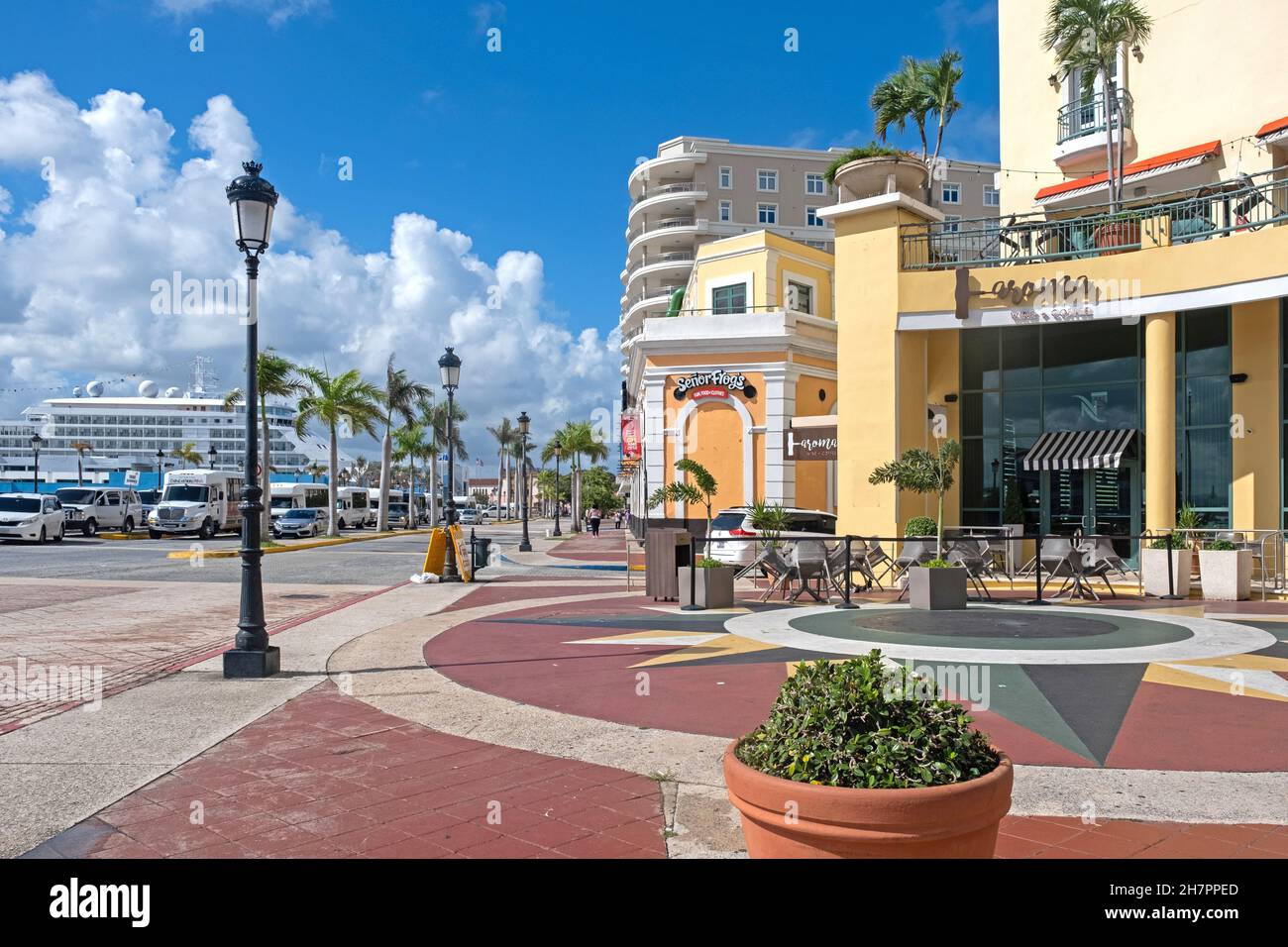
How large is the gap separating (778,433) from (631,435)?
43.4ft

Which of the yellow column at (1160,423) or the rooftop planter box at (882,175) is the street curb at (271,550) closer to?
the rooftop planter box at (882,175)

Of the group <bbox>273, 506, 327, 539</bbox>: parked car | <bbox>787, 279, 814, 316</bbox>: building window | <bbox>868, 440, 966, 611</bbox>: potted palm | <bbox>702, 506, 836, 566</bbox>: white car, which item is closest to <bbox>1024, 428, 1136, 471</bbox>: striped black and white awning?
<bbox>868, 440, 966, 611</bbox>: potted palm

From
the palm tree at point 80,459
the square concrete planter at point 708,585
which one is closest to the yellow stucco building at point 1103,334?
the square concrete planter at point 708,585

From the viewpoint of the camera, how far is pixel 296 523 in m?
43.6

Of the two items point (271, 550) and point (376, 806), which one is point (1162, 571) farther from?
point (271, 550)

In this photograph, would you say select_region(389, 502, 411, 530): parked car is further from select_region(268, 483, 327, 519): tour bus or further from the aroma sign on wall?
the aroma sign on wall

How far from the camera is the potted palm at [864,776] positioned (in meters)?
2.85

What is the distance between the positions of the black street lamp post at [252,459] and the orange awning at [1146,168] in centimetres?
2017

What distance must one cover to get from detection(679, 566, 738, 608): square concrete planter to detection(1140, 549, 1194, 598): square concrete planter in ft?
23.3

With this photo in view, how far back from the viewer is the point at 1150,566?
14.8 m

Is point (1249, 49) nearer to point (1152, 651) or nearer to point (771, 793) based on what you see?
point (1152, 651)

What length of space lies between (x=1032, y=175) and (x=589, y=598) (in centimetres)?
1957

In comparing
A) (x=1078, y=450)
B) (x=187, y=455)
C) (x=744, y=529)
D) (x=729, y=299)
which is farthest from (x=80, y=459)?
(x=1078, y=450)
